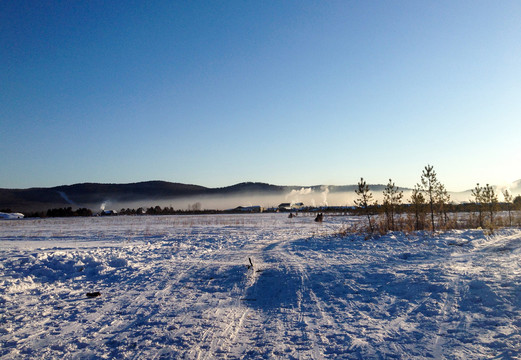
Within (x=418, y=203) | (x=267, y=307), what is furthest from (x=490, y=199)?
(x=267, y=307)

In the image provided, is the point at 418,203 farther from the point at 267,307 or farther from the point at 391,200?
the point at 267,307

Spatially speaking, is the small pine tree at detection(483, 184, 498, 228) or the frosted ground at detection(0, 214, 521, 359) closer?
the frosted ground at detection(0, 214, 521, 359)

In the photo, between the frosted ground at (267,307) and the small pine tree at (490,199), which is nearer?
the frosted ground at (267,307)

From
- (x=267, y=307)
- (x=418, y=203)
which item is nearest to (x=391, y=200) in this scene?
(x=418, y=203)

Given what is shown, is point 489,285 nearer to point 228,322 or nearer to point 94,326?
point 228,322

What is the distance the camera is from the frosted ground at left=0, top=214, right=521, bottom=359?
14.7ft

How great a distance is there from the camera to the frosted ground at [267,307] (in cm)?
448

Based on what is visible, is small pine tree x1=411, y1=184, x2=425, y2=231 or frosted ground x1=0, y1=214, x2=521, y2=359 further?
small pine tree x1=411, y1=184, x2=425, y2=231

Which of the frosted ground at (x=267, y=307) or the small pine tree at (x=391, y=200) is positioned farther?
the small pine tree at (x=391, y=200)

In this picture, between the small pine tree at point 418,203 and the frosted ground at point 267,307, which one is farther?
the small pine tree at point 418,203

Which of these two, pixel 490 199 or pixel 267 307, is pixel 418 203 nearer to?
pixel 490 199

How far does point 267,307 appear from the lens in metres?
6.43

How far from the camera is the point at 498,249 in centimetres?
1113

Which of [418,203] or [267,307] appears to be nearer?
[267,307]
